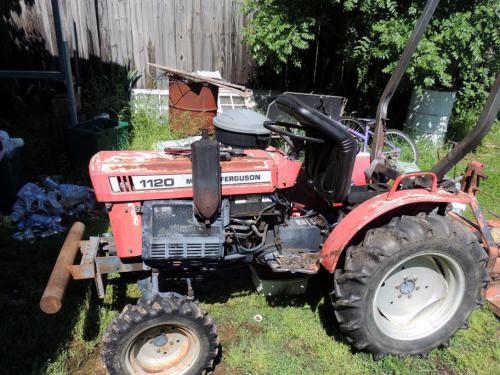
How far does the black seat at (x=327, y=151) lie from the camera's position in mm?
2217

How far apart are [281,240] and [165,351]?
932mm

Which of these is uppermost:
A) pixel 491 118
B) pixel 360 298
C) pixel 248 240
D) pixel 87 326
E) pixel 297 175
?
pixel 491 118

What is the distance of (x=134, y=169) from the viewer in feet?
7.57

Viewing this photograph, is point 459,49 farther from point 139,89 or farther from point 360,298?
point 139,89

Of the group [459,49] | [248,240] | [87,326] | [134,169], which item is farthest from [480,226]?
[459,49]

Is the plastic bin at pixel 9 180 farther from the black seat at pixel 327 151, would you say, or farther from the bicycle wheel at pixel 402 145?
the bicycle wheel at pixel 402 145

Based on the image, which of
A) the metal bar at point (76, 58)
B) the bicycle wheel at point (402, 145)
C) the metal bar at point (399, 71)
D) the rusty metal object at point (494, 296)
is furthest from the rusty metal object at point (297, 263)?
the metal bar at point (76, 58)

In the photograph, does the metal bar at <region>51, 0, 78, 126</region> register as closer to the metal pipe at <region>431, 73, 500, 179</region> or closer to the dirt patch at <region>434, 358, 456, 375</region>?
the metal pipe at <region>431, 73, 500, 179</region>

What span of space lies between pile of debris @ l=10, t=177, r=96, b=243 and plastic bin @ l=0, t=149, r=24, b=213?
0.37 ft

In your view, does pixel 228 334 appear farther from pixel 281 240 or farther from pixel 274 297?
pixel 281 240

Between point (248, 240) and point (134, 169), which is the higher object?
point (134, 169)

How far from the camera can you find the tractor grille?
2.27m

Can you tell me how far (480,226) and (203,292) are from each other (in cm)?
196

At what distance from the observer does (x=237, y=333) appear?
A: 2.81 metres
